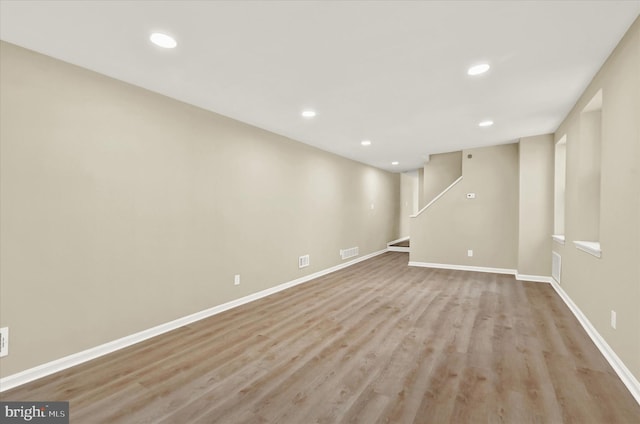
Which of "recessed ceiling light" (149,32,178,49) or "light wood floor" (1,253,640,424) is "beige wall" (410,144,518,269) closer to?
"light wood floor" (1,253,640,424)

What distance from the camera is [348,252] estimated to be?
6.82 metres

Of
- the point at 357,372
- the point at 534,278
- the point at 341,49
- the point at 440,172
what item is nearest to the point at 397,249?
the point at 440,172

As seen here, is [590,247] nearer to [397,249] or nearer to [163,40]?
[163,40]

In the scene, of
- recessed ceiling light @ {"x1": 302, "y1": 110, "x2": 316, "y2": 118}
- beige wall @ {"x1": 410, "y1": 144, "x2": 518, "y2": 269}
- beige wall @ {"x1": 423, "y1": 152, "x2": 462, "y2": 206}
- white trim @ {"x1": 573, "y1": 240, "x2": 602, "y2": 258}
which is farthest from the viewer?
beige wall @ {"x1": 423, "y1": 152, "x2": 462, "y2": 206}

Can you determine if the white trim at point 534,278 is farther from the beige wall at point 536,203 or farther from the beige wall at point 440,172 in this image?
the beige wall at point 440,172

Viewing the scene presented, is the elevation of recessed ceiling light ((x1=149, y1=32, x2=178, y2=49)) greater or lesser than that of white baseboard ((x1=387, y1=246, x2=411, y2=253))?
greater

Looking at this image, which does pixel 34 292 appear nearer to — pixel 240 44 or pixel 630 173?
pixel 240 44

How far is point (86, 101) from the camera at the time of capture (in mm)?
2559

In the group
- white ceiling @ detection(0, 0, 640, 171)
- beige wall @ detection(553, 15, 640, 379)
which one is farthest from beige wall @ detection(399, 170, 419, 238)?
beige wall @ detection(553, 15, 640, 379)

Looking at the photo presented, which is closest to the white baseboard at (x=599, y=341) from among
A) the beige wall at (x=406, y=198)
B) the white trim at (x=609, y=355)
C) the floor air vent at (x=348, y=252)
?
the white trim at (x=609, y=355)

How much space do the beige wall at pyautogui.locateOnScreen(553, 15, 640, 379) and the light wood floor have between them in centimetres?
33

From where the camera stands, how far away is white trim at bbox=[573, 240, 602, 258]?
2703 millimetres

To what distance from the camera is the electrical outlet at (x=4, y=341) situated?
2100 mm

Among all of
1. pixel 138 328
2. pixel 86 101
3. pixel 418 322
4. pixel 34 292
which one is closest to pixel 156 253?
pixel 138 328
